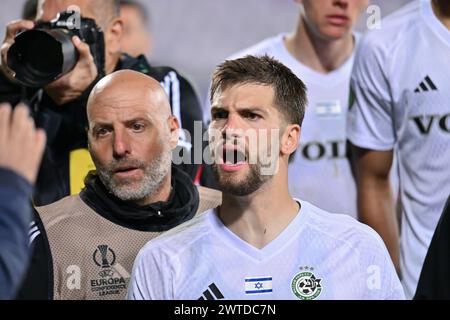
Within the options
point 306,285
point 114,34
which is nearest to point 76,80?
point 114,34

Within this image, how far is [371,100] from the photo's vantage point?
3029 millimetres

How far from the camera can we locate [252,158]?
7.48ft

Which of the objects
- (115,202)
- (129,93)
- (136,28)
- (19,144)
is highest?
(19,144)

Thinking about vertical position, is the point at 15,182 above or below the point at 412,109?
above

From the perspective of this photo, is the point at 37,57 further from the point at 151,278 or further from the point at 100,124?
the point at 151,278

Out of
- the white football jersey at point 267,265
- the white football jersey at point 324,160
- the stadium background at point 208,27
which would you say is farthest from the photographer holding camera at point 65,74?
the stadium background at point 208,27

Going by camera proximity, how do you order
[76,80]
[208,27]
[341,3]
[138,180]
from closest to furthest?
[138,180] → [76,80] → [341,3] → [208,27]

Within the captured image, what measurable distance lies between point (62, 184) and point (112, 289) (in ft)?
1.48

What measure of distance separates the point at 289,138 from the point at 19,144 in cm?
77

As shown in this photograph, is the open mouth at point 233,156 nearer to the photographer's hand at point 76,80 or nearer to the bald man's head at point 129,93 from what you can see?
the bald man's head at point 129,93

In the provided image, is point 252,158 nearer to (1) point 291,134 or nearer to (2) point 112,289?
(1) point 291,134

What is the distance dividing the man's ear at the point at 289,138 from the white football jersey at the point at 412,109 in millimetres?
609

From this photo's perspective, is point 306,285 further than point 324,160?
No
